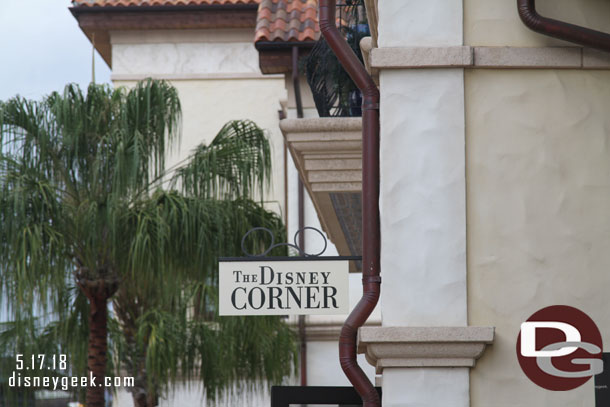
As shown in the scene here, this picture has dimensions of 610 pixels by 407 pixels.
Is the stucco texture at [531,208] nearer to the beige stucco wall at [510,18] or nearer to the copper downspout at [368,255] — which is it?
the beige stucco wall at [510,18]

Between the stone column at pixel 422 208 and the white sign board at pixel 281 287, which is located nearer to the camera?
the stone column at pixel 422 208

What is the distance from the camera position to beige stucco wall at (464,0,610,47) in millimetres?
6461

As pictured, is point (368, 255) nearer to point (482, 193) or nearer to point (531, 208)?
point (482, 193)

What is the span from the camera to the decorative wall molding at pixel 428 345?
6051 mm

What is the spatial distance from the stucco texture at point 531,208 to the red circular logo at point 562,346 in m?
0.05

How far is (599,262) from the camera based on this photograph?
621cm

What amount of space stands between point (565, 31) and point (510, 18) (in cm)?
33

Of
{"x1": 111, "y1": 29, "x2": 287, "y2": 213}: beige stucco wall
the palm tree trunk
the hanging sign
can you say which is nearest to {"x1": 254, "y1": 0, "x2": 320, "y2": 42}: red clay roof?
the palm tree trunk

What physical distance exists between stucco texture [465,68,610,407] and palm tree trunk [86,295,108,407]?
783 centimetres

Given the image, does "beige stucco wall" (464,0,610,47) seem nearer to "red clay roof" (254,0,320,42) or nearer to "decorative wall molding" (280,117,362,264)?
"decorative wall molding" (280,117,362,264)
